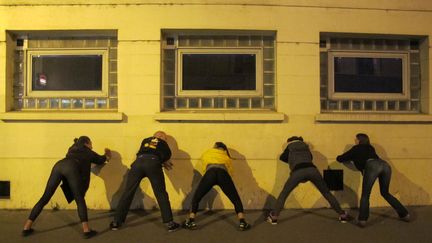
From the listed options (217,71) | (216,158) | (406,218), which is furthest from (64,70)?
(406,218)

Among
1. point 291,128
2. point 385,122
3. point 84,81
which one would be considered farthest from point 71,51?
point 385,122

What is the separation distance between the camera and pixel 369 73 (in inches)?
329

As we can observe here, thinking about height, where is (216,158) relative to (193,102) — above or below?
below

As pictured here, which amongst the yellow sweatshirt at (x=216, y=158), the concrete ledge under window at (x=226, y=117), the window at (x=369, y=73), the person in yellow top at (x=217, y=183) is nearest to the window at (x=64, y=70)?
the concrete ledge under window at (x=226, y=117)

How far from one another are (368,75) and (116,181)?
4985 millimetres

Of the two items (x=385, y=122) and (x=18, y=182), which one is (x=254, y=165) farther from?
(x=18, y=182)

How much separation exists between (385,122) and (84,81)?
550cm

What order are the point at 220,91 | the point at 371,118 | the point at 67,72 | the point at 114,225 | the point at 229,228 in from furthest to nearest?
the point at 67,72 < the point at 220,91 < the point at 371,118 < the point at 229,228 < the point at 114,225

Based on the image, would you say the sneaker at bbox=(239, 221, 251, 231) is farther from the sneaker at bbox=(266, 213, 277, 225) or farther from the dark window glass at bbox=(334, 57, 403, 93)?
the dark window glass at bbox=(334, 57, 403, 93)

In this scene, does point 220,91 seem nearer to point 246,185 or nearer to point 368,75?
point 246,185

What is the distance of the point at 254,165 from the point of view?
25.7ft

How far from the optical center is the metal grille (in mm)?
8133

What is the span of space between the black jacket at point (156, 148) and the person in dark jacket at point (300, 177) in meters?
1.87

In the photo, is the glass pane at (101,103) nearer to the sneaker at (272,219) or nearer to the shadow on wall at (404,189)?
the sneaker at (272,219)
